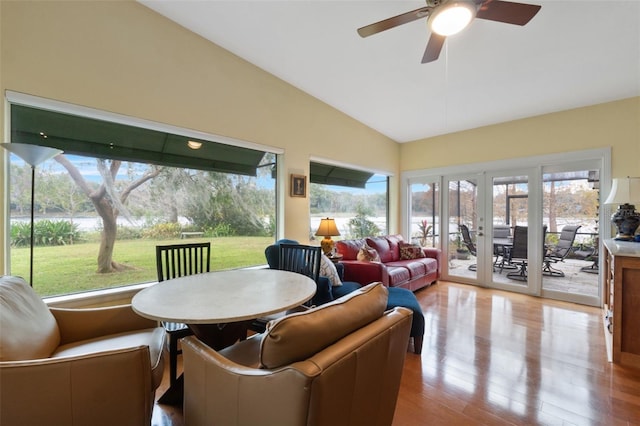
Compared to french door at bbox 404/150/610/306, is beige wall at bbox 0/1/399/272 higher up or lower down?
higher up

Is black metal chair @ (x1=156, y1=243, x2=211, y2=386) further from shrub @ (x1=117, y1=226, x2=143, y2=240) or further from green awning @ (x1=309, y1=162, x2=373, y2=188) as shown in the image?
green awning @ (x1=309, y1=162, x2=373, y2=188)

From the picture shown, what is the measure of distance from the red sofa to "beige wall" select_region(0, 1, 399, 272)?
0.80 metres

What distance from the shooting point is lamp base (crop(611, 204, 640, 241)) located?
2994 millimetres

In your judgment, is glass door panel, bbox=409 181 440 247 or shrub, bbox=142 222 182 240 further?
glass door panel, bbox=409 181 440 247

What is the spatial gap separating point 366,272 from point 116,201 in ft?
9.07

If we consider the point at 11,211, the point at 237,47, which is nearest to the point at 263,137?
the point at 237,47

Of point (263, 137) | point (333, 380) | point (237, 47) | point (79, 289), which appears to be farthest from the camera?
point (263, 137)

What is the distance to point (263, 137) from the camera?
3279mm

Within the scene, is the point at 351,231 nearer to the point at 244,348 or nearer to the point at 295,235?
the point at 295,235

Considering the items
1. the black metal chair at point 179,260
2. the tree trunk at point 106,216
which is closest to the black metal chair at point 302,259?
the black metal chair at point 179,260

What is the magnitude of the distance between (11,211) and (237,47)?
95.4 inches

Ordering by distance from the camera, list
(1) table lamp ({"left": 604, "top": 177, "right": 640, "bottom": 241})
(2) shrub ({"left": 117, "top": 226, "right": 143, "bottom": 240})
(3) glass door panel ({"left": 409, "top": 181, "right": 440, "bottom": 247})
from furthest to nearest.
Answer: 1. (3) glass door panel ({"left": 409, "top": 181, "right": 440, "bottom": 247})
2. (1) table lamp ({"left": 604, "top": 177, "right": 640, "bottom": 241})
3. (2) shrub ({"left": 117, "top": 226, "right": 143, "bottom": 240})

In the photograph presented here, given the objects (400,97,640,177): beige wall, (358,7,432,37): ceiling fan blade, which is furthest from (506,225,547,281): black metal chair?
(358,7,432,37): ceiling fan blade

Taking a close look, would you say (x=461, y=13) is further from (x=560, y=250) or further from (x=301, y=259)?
(x=560, y=250)
